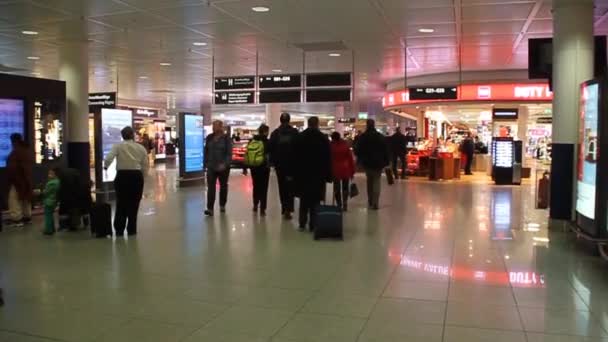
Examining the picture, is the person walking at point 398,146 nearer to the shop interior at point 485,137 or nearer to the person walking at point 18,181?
the shop interior at point 485,137

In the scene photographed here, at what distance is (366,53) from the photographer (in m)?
13.3

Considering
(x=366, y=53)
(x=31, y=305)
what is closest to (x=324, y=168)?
(x=31, y=305)

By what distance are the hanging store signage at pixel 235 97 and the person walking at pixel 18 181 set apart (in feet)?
21.0

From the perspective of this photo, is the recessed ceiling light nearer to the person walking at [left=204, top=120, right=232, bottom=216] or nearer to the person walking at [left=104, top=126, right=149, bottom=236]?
the person walking at [left=204, top=120, right=232, bottom=216]

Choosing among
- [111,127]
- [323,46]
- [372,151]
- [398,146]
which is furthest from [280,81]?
[398,146]

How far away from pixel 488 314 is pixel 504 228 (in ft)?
14.5

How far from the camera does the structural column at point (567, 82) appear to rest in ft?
25.8

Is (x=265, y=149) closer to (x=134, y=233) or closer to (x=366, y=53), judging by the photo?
(x=134, y=233)

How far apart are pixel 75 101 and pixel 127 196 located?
4.89m

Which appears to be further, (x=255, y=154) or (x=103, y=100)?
(x=103, y=100)

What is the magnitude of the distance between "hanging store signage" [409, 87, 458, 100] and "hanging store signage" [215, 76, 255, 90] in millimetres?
4463

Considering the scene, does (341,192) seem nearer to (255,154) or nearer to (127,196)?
(255,154)

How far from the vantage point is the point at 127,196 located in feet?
24.3

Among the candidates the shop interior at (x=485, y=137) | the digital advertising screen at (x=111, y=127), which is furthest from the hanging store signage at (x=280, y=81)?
the shop interior at (x=485, y=137)
